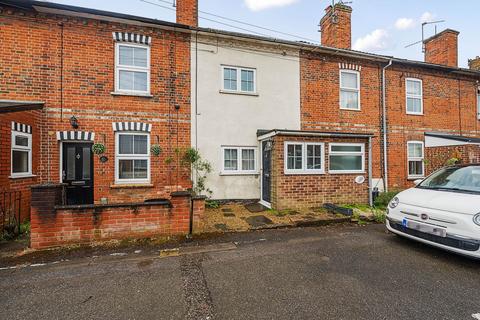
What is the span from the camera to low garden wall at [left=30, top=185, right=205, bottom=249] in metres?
4.43

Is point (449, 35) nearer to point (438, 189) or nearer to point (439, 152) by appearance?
point (439, 152)

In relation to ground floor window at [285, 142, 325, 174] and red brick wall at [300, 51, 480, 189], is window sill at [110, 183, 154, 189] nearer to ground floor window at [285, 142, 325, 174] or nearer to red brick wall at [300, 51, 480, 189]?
ground floor window at [285, 142, 325, 174]

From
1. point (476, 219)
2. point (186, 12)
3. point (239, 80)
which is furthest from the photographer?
point (239, 80)

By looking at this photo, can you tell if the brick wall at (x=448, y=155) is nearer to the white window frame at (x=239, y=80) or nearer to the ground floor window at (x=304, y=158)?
the ground floor window at (x=304, y=158)

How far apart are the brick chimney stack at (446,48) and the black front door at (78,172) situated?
1665 cm

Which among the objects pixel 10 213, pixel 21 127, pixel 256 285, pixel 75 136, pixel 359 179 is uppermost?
pixel 21 127

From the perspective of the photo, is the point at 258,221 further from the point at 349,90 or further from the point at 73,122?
the point at 349,90

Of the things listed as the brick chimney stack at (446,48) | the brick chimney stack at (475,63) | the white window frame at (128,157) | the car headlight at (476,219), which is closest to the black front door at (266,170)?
the white window frame at (128,157)

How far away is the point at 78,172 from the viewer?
7410 millimetres

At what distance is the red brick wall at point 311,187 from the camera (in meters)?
7.38

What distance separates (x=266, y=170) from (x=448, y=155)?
8.49 meters

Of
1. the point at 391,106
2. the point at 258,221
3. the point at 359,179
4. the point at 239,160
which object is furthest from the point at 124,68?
the point at 391,106

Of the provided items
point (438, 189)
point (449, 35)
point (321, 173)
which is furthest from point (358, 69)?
point (438, 189)

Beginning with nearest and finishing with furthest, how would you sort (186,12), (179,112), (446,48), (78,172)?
1. (78,172)
2. (179,112)
3. (186,12)
4. (446,48)
